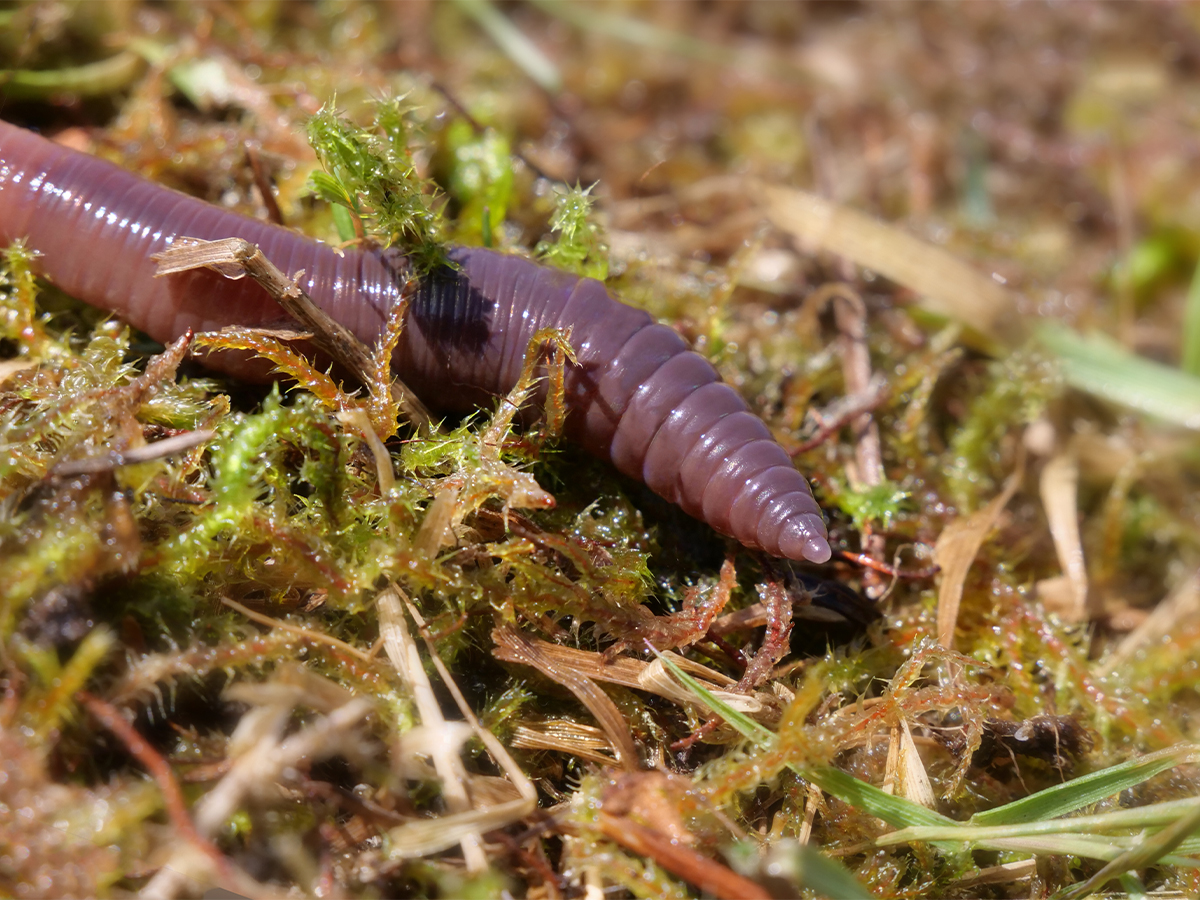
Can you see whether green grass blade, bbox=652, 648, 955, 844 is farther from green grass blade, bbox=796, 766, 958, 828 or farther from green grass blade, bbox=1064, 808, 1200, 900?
green grass blade, bbox=1064, 808, 1200, 900

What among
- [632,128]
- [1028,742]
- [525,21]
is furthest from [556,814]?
[525,21]

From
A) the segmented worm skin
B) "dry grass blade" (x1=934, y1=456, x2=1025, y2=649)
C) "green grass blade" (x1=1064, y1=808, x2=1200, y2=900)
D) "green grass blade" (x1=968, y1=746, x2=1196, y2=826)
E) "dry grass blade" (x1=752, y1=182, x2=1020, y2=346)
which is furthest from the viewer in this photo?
"dry grass blade" (x1=752, y1=182, x2=1020, y2=346)

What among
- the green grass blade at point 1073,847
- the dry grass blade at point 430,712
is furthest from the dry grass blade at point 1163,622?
the dry grass blade at point 430,712

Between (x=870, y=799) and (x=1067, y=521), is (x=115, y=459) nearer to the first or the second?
(x=870, y=799)

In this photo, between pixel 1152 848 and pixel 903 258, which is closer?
pixel 1152 848

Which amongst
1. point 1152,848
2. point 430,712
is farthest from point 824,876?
point 430,712

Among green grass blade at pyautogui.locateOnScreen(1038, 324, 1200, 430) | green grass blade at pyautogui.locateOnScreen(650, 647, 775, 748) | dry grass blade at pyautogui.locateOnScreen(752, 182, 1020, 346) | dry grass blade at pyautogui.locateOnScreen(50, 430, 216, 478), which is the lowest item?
green grass blade at pyautogui.locateOnScreen(650, 647, 775, 748)

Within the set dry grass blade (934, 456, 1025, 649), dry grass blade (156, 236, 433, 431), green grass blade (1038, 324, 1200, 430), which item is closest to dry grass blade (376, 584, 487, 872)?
dry grass blade (156, 236, 433, 431)
